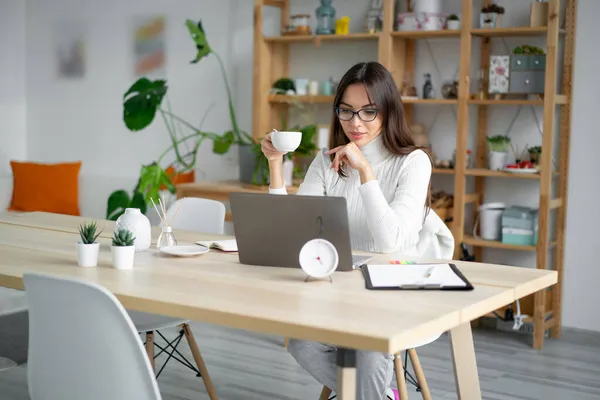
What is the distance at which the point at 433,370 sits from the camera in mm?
3725

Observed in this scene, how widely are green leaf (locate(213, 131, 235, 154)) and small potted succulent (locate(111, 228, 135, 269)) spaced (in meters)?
2.69

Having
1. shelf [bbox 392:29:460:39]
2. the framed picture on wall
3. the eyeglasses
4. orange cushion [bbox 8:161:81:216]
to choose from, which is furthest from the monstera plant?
the eyeglasses

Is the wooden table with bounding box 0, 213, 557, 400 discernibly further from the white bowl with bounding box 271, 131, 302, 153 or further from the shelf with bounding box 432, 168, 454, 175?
the shelf with bounding box 432, 168, 454, 175

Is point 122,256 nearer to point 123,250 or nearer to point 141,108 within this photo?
point 123,250

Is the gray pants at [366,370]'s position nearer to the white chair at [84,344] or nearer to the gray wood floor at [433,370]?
the white chair at [84,344]

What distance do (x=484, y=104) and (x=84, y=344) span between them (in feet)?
10.5

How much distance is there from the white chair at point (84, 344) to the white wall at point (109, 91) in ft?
11.7

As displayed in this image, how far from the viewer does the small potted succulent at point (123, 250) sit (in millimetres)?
2162

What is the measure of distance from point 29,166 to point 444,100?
296cm

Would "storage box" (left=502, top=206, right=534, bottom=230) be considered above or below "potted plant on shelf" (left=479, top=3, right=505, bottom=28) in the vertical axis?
below

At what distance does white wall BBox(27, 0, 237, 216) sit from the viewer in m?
5.41

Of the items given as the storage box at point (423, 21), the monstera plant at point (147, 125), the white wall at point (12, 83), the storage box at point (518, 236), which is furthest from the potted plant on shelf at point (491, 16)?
the white wall at point (12, 83)

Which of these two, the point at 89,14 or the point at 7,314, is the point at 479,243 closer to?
the point at 7,314

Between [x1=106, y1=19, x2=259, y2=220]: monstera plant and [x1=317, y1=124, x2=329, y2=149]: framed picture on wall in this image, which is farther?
[x1=106, y1=19, x2=259, y2=220]: monstera plant
